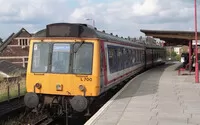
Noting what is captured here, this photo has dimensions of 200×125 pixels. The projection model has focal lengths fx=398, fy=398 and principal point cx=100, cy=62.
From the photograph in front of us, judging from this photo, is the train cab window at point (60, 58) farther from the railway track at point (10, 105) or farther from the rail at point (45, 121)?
the railway track at point (10, 105)

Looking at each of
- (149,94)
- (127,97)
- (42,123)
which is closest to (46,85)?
(42,123)

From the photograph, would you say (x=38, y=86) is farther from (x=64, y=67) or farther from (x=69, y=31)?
(x=69, y=31)

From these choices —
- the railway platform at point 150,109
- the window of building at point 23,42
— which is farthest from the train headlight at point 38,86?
A: the window of building at point 23,42

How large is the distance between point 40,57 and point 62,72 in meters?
0.97

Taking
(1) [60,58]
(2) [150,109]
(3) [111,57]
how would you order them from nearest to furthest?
1. (2) [150,109]
2. (1) [60,58]
3. (3) [111,57]

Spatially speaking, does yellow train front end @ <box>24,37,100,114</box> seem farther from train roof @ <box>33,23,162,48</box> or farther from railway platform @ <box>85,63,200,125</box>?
railway platform @ <box>85,63,200,125</box>

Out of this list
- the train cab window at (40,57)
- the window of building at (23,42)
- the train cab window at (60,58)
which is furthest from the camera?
the window of building at (23,42)

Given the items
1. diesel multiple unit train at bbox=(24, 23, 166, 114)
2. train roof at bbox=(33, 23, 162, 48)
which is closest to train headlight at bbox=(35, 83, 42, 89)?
diesel multiple unit train at bbox=(24, 23, 166, 114)

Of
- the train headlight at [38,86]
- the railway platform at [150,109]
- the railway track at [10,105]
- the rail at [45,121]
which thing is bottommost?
the rail at [45,121]

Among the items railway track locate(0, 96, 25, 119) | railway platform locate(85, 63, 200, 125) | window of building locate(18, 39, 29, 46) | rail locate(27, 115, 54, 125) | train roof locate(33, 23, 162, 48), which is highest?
window of building locate(18, 39, 29, 46)

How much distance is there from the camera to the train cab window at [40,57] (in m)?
13.0

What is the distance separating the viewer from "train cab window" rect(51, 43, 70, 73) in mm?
12797

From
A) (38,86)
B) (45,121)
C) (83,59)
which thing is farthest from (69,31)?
(45,121)

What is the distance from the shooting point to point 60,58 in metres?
12.9
